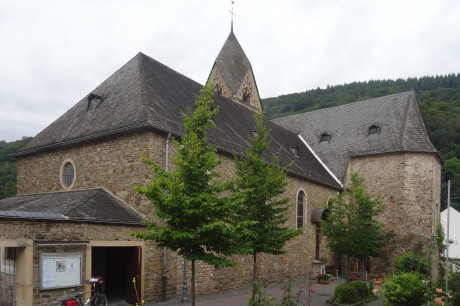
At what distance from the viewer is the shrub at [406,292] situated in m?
11.0

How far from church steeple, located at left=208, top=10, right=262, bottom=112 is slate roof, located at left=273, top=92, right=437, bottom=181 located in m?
4.26

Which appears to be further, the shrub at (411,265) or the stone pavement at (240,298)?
the shrub at (411,265)

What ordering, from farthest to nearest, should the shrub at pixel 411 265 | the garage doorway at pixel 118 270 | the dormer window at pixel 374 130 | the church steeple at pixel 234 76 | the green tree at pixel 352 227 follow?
the church steeple at pixel 234 76
the dormer window at pixel 374 130
the shrub at pixel 411 265
the green tree at pixel 352 227
the garage doorway at pixel 118 270

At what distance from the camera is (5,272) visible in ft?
35.7

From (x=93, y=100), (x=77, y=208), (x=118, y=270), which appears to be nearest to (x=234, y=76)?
(x=93, y=100)

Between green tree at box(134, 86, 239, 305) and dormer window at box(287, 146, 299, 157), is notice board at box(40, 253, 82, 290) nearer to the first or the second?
green tree at box(134, 86, 239, 305)

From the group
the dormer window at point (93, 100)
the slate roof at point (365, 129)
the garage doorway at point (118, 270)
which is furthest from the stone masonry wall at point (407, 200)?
the dormer window at point (93, 100)

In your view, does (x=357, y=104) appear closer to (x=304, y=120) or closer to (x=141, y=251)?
(x=304, y=120)

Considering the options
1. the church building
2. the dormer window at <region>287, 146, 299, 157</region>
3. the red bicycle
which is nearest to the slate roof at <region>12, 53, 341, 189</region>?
the church building

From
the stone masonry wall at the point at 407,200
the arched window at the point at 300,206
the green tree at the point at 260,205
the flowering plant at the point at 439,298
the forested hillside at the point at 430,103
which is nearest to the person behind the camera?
the flowering plant at the point at 439,298

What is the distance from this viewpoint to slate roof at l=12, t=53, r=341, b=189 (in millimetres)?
14773

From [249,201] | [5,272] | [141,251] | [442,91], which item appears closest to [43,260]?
[5,272]

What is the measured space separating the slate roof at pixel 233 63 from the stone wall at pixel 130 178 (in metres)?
13.5

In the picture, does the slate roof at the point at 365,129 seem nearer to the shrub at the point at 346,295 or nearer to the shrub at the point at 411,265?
the shrub at the point at 411,265
